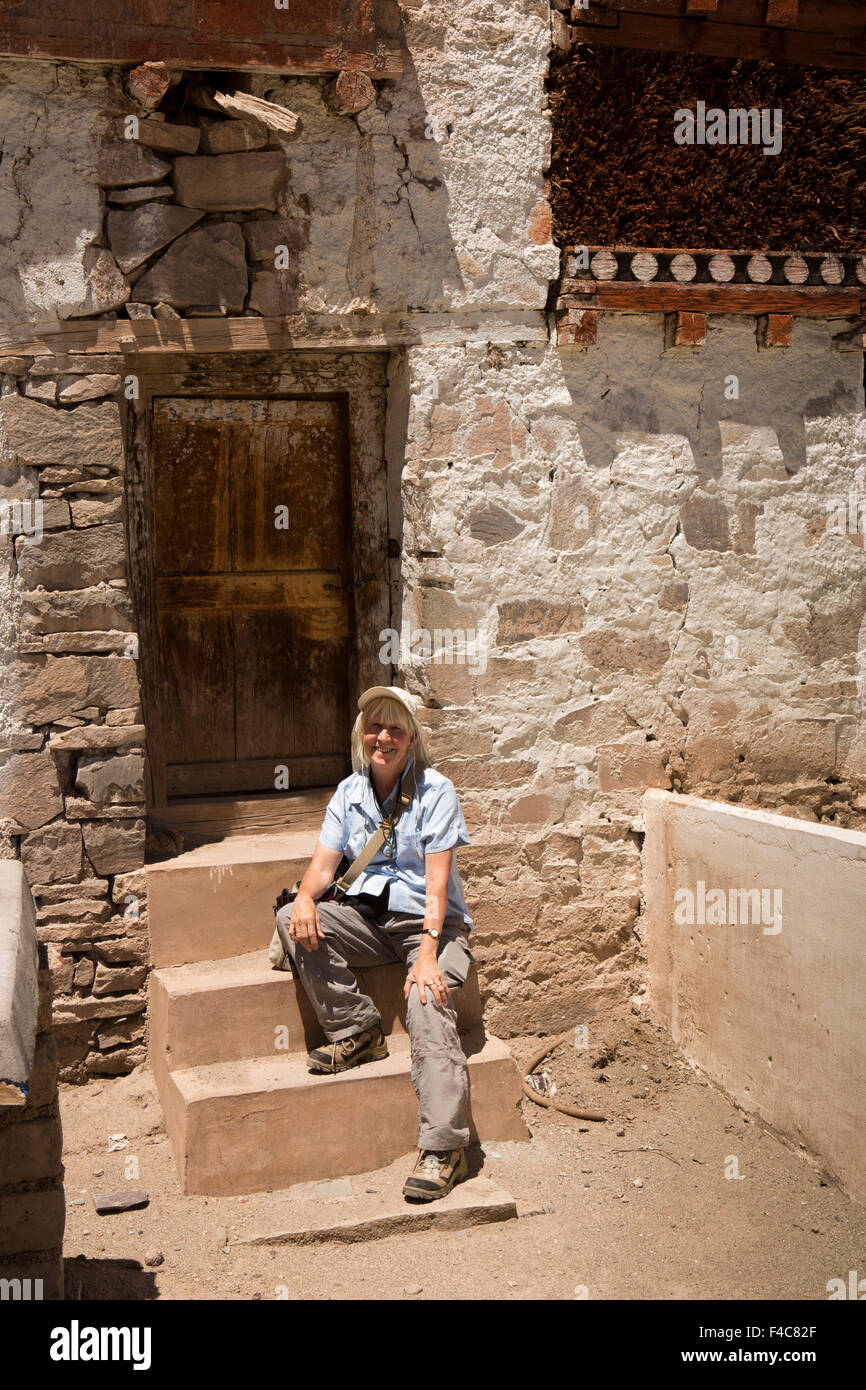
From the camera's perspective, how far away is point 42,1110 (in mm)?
2828

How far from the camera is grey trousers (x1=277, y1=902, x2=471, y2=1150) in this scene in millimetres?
3689

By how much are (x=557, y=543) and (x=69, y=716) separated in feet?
6.02

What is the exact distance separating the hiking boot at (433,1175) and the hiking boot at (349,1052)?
0.36 metres

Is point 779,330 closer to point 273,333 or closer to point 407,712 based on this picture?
point 273,333

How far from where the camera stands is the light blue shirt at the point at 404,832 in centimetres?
395

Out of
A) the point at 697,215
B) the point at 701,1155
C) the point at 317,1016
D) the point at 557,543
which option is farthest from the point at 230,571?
the point at 701,1155

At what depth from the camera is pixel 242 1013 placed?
4.09 meters

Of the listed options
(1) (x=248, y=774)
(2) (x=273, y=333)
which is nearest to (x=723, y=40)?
(2) (x=273, y=333)

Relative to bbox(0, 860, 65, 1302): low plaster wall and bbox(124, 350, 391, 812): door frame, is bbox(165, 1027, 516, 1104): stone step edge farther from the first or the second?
bbox(124, 350, 391, 812): door frame

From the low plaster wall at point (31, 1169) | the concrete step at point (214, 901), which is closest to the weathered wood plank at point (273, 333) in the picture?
the concrete step at point (214, 901)

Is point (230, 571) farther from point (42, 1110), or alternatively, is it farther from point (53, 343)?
point (42, 1110)

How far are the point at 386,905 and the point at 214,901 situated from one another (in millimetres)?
710

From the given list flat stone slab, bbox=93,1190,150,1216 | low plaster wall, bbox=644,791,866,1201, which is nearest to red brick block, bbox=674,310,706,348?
low plaster wall, bbox=644,791,866,1201

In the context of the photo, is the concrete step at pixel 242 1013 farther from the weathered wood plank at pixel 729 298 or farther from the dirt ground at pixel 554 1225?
the weathered wood plank at pixel 729 298
